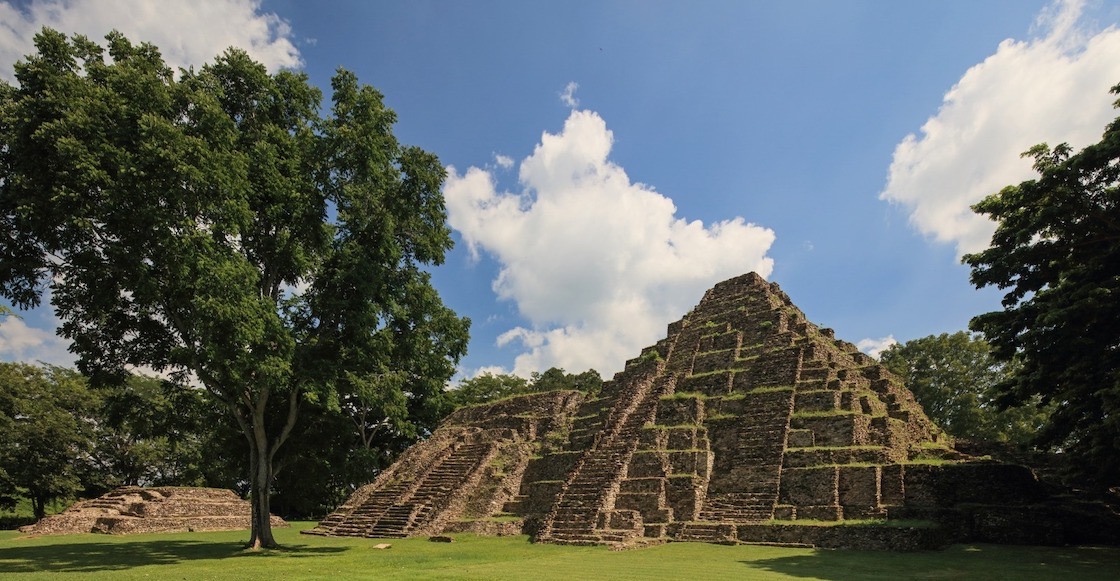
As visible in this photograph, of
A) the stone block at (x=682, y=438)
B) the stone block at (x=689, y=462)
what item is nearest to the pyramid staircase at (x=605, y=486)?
the stone block at (x=682, y=438)

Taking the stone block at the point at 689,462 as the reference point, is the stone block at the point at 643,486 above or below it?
below

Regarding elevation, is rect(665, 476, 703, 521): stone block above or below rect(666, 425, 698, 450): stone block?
below

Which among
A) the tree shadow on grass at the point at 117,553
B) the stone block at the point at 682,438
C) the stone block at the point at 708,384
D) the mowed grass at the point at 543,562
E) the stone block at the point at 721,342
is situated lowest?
the tree shadow on grass at the point at 117,553

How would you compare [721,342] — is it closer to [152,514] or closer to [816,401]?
[816,401]

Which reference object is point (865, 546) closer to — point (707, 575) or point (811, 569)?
point (811, 569)

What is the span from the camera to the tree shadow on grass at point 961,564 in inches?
455

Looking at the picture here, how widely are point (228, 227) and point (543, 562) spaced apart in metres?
12.2

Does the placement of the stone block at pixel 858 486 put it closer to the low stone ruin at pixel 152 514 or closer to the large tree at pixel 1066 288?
the large tree at pixel 1066 288

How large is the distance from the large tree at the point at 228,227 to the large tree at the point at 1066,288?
16665mm

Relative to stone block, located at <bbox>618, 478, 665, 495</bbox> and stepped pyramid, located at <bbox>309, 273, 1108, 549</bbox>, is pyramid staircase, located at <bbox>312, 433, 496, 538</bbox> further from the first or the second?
stone block, located at <bbox>618, 478, 665, 495</bbox>

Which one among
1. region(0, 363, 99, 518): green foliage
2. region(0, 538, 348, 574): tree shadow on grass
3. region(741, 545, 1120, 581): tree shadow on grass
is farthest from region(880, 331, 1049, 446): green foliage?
region(0, 363, 99, 518): green foliage

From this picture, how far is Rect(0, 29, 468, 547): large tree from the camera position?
1424 centimetres

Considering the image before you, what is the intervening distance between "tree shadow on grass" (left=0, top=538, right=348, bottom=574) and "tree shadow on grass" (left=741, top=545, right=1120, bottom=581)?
13.9 meters

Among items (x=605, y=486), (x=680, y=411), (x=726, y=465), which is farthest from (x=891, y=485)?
(x=605, y=486)
